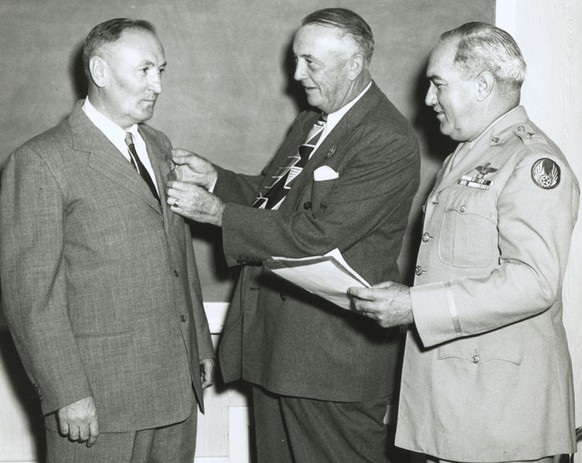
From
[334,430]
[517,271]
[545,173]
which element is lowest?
[334,430]

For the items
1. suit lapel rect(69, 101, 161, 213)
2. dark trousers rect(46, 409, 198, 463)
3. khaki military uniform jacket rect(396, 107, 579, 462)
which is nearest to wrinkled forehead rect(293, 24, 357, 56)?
khaki military uniform jacket rect(396, 107, 579, 462)

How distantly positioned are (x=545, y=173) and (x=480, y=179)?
0.21 metres

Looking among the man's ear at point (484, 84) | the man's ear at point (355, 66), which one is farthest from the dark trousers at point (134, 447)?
the man's ear at point (484, 84)

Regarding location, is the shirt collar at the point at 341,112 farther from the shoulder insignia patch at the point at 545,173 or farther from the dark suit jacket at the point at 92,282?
the shoulder insignia patch at the point at 545,173

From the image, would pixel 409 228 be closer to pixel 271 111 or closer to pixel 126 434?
pixel 271 111

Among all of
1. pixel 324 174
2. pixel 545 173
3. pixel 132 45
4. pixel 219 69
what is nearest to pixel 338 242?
pixel 324 174

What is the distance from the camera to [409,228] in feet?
10.6

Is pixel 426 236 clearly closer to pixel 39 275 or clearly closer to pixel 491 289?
pixel 491 289

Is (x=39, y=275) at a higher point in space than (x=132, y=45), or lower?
lower

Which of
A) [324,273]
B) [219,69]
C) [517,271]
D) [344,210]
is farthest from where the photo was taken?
[219,69]

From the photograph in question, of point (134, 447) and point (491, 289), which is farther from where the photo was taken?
point (134, 447)

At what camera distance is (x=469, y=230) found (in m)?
2.10

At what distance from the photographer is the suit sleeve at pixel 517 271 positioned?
1.92 metres

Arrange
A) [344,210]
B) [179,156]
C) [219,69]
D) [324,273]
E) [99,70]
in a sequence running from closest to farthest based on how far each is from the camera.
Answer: [324,273] < [99,70] < [344,210] < [179,156] < [219,69]
